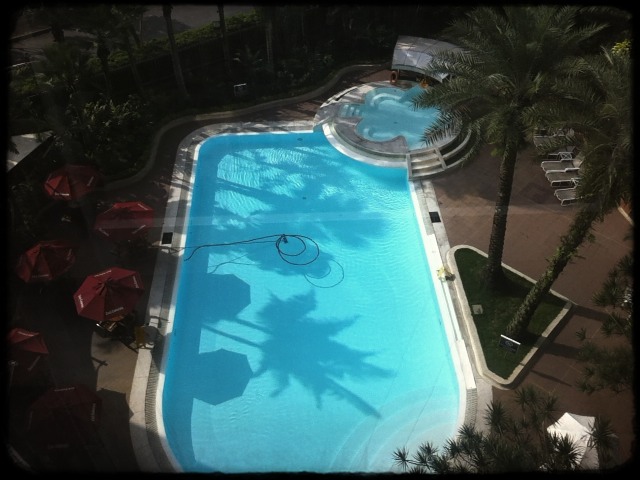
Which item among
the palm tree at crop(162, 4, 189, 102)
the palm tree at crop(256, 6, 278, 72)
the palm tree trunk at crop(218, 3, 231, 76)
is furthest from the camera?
the palm tree trunk at crop(218, 3, 231, 76)

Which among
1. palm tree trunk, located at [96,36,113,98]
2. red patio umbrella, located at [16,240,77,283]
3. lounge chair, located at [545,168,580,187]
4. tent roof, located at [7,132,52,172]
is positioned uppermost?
palm tree trunk, located at [96,36,113,98]

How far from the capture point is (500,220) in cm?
1499

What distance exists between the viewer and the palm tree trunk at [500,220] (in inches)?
551

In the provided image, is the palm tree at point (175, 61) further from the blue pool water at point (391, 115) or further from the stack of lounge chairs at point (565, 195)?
the stack of lounge chairs at point (565, 195)

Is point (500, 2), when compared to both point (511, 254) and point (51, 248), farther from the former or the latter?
point (51, 248)

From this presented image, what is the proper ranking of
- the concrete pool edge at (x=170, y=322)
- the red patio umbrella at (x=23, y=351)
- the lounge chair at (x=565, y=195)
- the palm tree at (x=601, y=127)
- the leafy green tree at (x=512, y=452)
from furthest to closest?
1. the lounge chair at (x=565, y=195)
2. the concrete pool edge at (x=170, y=322)
3. the red patio umbrella at (x=23, y=351)
4. the palm tree at (x=601, y=127)
5. the leafy green tree at (x=512, y=452)

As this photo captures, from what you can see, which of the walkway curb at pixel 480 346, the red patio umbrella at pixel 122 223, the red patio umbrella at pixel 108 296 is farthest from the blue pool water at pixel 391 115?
the red patio umbrella at pixel 108 296

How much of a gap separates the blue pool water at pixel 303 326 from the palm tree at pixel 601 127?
20.2 ft

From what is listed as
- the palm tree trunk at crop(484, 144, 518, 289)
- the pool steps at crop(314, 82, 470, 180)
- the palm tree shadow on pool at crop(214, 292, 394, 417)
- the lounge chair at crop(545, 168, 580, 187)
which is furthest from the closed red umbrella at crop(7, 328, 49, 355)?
the lounge chair at crop(545, 168, 580, 187)

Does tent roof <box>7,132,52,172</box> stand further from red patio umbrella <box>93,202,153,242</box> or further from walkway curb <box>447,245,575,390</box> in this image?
walkway curb <box>447,245,575,390</box>

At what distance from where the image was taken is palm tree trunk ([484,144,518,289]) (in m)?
14.0

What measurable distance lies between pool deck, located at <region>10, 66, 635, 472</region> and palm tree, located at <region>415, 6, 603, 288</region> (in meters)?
1.90

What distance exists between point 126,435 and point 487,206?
14.7 metres

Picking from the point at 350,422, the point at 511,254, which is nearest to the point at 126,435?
the point at 350,422
